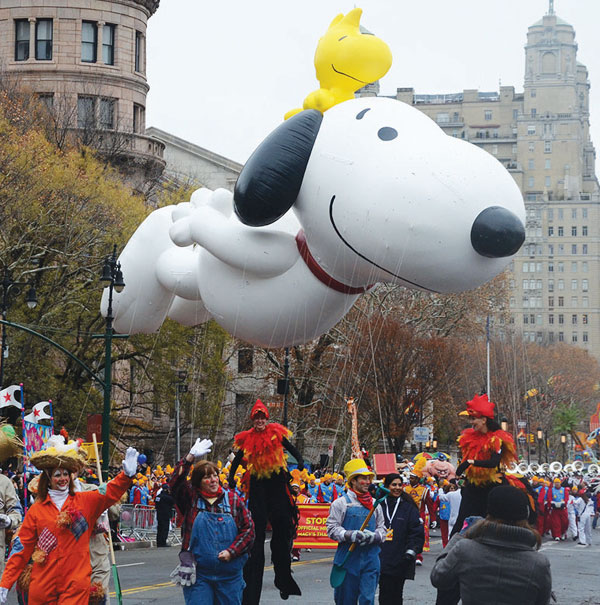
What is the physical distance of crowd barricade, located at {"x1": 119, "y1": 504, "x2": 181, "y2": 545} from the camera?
27.3 meters

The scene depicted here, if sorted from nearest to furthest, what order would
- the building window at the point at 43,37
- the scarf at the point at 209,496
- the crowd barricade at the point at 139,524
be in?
the scarf at the point at 209,496, the crowd barricade at the point at 139,524, the building window at the point at 43,37

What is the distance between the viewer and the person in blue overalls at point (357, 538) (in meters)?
11.0

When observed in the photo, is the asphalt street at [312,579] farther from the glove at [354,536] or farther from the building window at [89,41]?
the building window at [89,41]

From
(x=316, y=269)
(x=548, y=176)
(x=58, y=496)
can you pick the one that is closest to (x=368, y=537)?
(x=316, y=269)

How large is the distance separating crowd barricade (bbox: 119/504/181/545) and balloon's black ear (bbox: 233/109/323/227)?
1794 centimetres

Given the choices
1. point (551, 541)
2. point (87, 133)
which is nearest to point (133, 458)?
point (551, 541)

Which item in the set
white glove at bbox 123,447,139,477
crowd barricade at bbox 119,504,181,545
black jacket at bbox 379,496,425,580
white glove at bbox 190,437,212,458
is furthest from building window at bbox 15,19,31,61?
white glove at bbox 123,447,139,477

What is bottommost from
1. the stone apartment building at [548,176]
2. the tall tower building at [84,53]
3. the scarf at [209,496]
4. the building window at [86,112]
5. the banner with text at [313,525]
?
the banner with text at [313,525]

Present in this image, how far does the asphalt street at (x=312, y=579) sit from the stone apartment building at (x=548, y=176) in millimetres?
123545

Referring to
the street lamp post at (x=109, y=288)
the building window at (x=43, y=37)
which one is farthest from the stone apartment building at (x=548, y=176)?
the street lamp post at (x=109, y=288)

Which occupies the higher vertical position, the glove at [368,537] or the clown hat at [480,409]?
the clown hat at [480,409]

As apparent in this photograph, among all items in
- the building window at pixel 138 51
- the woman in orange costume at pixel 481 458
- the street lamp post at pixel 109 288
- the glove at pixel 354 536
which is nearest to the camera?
the glove at pixel 354 536

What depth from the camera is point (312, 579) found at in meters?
17.6

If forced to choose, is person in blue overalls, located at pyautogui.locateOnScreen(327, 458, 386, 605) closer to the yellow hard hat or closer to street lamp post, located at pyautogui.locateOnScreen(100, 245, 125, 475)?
the yellow hard hat
